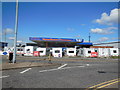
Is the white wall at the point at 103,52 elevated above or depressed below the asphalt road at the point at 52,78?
above

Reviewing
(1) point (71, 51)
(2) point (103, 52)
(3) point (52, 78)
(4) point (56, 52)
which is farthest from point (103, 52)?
(3) point (52, 78)

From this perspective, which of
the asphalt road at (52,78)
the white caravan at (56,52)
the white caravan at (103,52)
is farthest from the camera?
the white caravan at (103,52)

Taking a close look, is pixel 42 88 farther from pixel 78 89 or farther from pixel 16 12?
pixel 16 12

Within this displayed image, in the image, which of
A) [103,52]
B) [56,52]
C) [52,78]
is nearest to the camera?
[52,78]

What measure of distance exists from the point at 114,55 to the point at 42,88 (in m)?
31.1

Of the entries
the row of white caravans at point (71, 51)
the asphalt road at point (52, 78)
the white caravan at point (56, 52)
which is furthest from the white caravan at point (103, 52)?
the asphalt road at point (52, 78)

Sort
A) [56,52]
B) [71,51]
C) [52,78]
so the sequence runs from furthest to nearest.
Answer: [71,51]
[56,52]
[52,78]

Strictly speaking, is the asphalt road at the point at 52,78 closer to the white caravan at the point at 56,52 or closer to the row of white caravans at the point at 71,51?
the white caravan at the point at 56,52

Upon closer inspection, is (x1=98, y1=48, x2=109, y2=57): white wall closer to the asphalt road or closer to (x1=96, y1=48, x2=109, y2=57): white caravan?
(x1=96, y1=48, x2=109, y2=57): white caravan

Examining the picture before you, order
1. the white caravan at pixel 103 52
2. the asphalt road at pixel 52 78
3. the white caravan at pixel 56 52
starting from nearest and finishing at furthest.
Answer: the asphalt road at pixel 52 78 → the white caravan at pixel 56 52 → the white caravan at pixel 103 52

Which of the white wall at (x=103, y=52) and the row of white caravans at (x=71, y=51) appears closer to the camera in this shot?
the row of white caravans at (x=71, y=51)

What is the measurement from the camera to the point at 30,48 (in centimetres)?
3256

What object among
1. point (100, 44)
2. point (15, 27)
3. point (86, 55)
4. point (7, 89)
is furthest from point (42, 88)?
point (100, 44)

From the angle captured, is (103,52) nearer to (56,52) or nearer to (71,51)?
(71,51)
